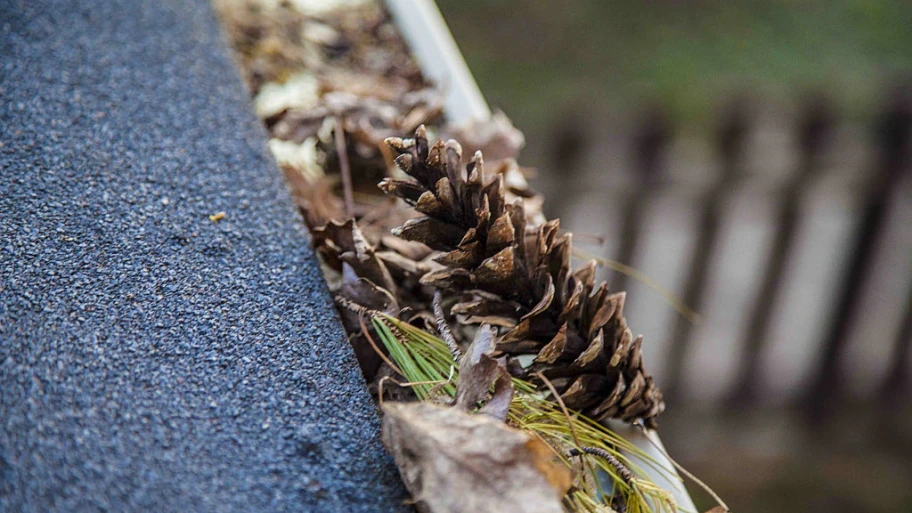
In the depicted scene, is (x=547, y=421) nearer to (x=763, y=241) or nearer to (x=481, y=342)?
(x=481, y=342)

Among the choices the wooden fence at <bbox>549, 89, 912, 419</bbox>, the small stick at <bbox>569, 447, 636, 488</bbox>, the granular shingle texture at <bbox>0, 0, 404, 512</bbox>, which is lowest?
the wooden fence at <bbox>549, 89, 912, 419</bbox>

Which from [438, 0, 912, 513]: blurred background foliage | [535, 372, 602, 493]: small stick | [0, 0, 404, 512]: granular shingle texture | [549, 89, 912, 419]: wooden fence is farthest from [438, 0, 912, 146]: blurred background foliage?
[535, 372, 602, 493]: small stick

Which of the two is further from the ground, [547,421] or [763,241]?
[547,421]

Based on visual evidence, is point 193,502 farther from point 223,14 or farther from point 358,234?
point 223,14

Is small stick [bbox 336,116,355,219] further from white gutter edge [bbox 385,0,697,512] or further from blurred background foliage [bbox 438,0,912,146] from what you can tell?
blurred background foliage [bbox 438,0,912,146]

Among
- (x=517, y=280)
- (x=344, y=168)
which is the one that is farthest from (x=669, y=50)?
(x=517, y=280)

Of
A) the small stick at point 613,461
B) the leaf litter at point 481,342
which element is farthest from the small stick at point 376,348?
the small stick at point 613,461

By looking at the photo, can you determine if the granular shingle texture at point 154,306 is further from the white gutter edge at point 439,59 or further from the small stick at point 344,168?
the white gutter edge at point 439,59
